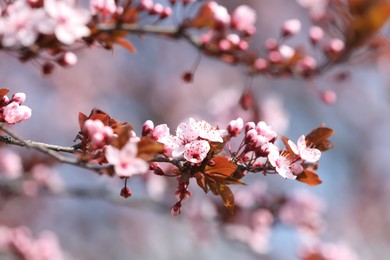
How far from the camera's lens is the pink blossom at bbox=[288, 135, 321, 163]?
149 cm

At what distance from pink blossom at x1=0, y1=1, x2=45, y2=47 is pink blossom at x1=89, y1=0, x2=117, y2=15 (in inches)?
11.5

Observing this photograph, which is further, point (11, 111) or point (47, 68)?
point (47, 68)

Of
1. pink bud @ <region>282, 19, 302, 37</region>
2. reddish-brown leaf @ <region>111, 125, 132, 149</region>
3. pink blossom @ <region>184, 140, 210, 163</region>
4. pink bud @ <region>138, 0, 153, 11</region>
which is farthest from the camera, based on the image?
pink bud @ <region>282, 19, 302, 37</region>

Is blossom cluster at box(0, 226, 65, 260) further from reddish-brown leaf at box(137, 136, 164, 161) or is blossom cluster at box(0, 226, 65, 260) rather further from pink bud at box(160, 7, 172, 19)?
reddish-brown leaf at box(137, 136, 164, 161)

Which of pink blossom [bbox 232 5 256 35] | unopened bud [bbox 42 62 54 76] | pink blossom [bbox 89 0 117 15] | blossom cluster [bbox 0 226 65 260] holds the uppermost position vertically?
pink blossom [bbox 232 5 256 35]

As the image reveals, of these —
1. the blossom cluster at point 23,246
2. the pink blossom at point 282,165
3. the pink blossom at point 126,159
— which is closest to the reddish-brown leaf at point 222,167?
the pink blossom at point 282,165

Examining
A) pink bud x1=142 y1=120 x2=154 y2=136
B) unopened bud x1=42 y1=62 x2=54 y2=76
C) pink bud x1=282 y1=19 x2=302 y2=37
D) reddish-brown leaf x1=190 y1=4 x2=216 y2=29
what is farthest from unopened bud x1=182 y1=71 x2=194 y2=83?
pink bud x1=142 y1=120 x2=154 y2=136

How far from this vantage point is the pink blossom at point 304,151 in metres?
1.49

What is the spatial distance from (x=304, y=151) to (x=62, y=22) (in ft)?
2.78

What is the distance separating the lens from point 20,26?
1574 mm

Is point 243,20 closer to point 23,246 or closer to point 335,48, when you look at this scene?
point 335,48

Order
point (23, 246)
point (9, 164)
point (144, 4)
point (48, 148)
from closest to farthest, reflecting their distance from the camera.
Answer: point (48, 148)
point (144, 4)
point (23, 246)
point (9, 164)

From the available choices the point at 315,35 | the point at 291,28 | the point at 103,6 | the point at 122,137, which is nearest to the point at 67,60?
the point at 103,6

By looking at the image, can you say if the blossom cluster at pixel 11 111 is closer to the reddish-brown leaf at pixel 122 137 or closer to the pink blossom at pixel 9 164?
the reddish-brown leaf at pixel 122 137
